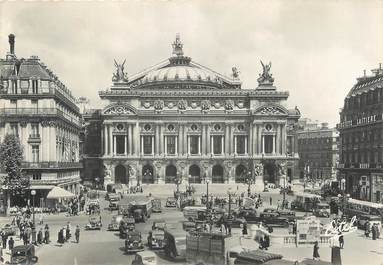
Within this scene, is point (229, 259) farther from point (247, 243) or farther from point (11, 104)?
A: point (11, 104)

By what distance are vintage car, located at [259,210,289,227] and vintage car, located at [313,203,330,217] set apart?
8330mm

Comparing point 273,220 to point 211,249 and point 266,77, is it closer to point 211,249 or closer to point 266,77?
point 211,249

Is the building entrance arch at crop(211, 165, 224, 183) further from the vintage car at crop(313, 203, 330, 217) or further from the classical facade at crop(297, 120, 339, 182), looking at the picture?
the vintage car at crop(313, 203, 330, 217)

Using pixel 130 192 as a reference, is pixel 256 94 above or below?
above

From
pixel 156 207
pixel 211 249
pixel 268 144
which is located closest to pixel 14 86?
pixel 156 207

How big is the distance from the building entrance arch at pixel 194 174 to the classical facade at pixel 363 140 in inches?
1217

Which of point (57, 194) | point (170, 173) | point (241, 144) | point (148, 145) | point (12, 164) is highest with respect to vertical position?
point (241, 144)

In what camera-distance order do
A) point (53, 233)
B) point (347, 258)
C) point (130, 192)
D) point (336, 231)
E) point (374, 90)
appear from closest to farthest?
point (347, 258)
point (336, 231)
point (53, 233)
point (374, 90)
point (130, 192)

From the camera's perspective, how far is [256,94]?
108500 mm

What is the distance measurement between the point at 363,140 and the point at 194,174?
41.1 m

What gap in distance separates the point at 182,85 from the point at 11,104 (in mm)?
57973

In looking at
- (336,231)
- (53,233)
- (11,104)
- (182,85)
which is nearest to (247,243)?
(336,231)

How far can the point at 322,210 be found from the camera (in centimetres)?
5788

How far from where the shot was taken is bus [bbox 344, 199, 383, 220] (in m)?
49.5
